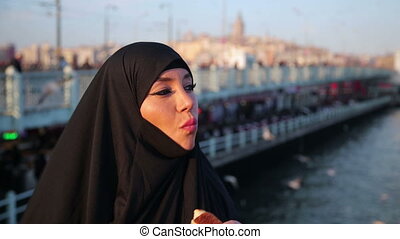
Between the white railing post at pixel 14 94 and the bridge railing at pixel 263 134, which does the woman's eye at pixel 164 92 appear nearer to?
the white railing post at pixel 14 94

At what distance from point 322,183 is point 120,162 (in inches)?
617

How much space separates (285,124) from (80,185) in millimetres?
20337

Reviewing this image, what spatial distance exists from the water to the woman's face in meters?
11.2

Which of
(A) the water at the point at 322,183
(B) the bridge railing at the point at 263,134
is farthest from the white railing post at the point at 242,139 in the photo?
(A) the water at the point at 322,183

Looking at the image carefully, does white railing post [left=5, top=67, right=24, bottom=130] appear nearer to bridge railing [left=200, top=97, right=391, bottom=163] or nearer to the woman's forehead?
bridge railing [left=200, top=97, right=391, bottom=163]

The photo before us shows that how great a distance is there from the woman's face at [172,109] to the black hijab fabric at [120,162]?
→ 2cm

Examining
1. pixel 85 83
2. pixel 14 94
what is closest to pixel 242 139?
pixel 85 83

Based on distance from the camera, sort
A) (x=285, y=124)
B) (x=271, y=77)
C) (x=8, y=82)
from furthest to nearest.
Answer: (x=271, y=77), (x=285, y=124), (x=8, y=82)

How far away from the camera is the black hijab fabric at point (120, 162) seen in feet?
4.38

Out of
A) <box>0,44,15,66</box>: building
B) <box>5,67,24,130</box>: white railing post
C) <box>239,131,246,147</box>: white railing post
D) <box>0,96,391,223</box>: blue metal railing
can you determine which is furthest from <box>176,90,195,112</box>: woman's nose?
<box>239,131,246,147</box>: white railing post

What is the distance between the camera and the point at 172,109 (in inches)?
54.1

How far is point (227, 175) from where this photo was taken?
14836 millimetres

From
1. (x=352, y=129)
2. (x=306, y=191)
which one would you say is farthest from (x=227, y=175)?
(x=352, y=129)
